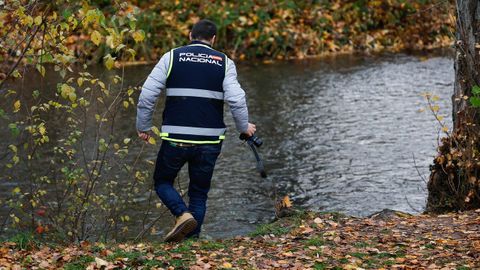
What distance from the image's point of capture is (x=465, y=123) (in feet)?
28.4

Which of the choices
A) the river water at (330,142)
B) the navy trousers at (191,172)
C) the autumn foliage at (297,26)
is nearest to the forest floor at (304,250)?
the navy trousers at (191,172)

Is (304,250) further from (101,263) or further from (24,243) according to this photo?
(24,243)

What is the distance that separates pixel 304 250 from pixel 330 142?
682cm

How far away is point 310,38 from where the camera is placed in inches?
938

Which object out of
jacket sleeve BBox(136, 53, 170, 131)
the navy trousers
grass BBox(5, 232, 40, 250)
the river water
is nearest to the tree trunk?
the river water

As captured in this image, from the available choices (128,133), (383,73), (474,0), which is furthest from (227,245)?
(383,73)

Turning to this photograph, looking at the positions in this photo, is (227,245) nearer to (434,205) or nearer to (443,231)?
(443,231)

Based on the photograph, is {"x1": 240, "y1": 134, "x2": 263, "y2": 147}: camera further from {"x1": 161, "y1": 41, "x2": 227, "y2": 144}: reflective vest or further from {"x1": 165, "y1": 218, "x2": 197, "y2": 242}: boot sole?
{"x1": 165, "y1": 218, "x2": 197, "y2": 242}: boot sole

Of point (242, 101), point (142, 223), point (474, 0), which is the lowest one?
point (142, 223)

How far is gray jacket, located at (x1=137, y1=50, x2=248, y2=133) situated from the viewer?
23.9 ft

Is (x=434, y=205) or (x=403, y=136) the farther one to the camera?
(x=403, y=136)

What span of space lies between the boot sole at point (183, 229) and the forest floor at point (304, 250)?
14 centimetres

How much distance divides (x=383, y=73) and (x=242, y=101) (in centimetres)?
1338

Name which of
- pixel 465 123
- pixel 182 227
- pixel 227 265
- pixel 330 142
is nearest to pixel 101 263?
pixel 227 265
